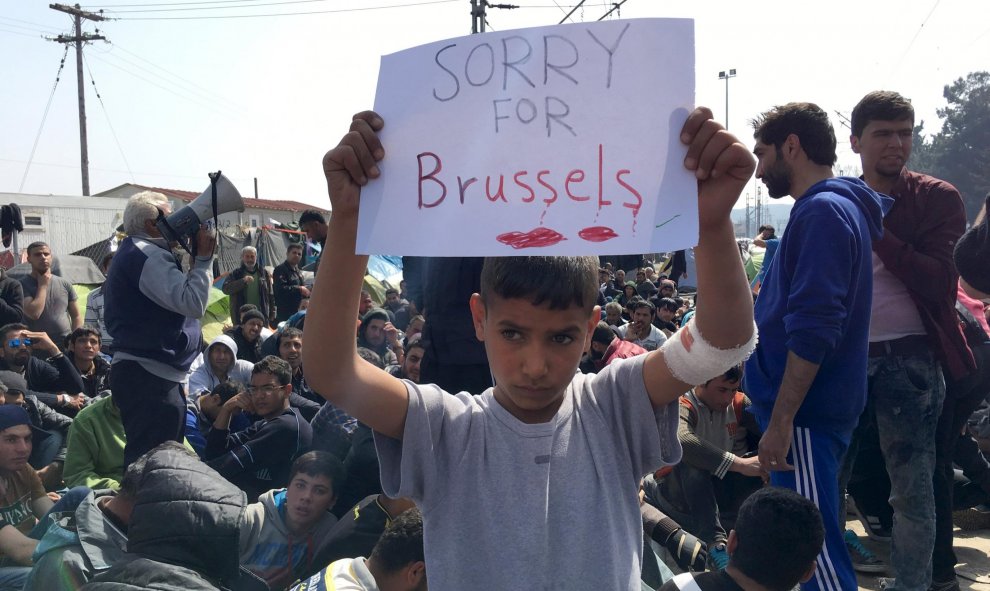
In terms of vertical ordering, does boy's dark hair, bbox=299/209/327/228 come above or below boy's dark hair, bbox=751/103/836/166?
below

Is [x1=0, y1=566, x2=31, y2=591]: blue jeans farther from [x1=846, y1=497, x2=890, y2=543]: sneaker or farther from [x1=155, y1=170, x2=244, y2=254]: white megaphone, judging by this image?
[x1=846, y1=497, x2=890, y2=543]: sneaker

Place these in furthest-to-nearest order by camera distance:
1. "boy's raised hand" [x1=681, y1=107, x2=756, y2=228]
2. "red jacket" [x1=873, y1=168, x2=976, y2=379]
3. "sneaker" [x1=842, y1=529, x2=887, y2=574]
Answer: "sneaker" [x1=842, y1=529, x2=887, y2=574] < "red jacket" [x1=873, y1=168, x2=976, y2=379] < "boy's raised hand" [x1=681, y1=107, x2=756, y2=228]

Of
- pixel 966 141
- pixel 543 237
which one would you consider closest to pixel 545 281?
pixel 543 237

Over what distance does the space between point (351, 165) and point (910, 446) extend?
8.28 feet

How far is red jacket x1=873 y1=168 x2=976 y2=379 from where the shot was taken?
2945mm

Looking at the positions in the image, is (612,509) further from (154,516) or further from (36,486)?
(36,486)

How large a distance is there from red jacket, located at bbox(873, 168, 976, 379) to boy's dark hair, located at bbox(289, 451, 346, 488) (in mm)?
2717

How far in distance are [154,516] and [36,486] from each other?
2.37 m

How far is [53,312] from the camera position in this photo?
7320 mm

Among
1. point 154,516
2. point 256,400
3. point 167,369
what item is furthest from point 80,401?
Result: point 154,516

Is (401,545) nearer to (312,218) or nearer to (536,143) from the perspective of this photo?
(536,143)

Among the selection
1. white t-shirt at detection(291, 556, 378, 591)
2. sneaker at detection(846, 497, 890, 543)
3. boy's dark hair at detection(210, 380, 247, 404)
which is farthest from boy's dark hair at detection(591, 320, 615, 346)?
white t-shirt at detection(291, 556, 378, 591)

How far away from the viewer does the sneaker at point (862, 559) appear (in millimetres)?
3994

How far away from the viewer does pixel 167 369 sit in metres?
3.72
